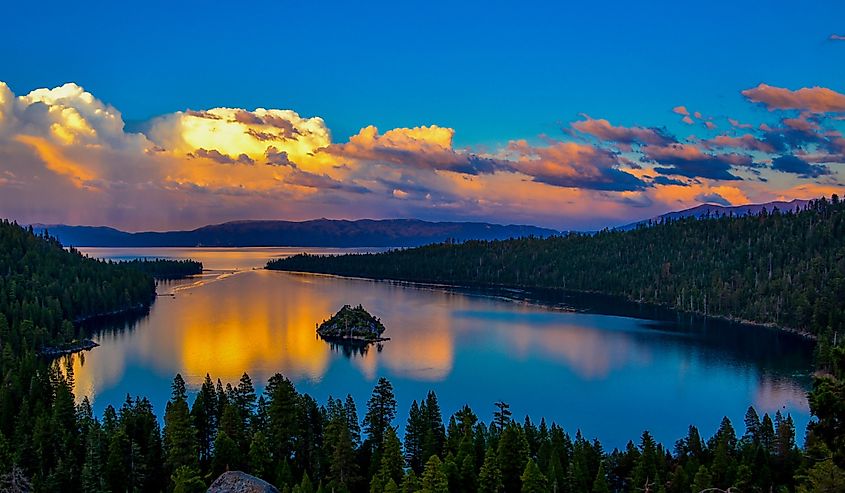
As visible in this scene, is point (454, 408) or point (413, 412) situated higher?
point (413, 412)

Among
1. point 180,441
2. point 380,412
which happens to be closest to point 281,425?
point 180,441

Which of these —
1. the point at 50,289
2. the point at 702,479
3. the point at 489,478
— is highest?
the point at 50,289

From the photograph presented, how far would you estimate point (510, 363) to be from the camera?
91.6 m

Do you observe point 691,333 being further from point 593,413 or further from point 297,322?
point 297,322

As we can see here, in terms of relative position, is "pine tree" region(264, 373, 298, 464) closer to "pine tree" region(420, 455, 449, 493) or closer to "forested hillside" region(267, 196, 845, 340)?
"pine tree" region(420, 455, 449, 493)

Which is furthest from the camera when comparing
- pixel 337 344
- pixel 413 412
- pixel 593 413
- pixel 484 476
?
pixel 337 344

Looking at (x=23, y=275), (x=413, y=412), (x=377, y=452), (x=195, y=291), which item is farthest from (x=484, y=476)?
(x=195, y=291)

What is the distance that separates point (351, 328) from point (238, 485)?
292 ft

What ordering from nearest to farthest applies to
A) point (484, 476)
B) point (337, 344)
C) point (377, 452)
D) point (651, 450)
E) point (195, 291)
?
1. point (484, 476)
2. point (651, 450)
3. point (377, 452)
4. point (337, 344)
5. point (195, 291)

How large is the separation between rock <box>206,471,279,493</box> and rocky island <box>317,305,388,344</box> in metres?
84.9

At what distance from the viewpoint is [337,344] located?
351 ft

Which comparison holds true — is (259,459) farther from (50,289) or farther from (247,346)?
(50,289)

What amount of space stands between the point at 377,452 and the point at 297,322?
90.4 meters

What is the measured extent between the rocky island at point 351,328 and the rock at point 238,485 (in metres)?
84.9
